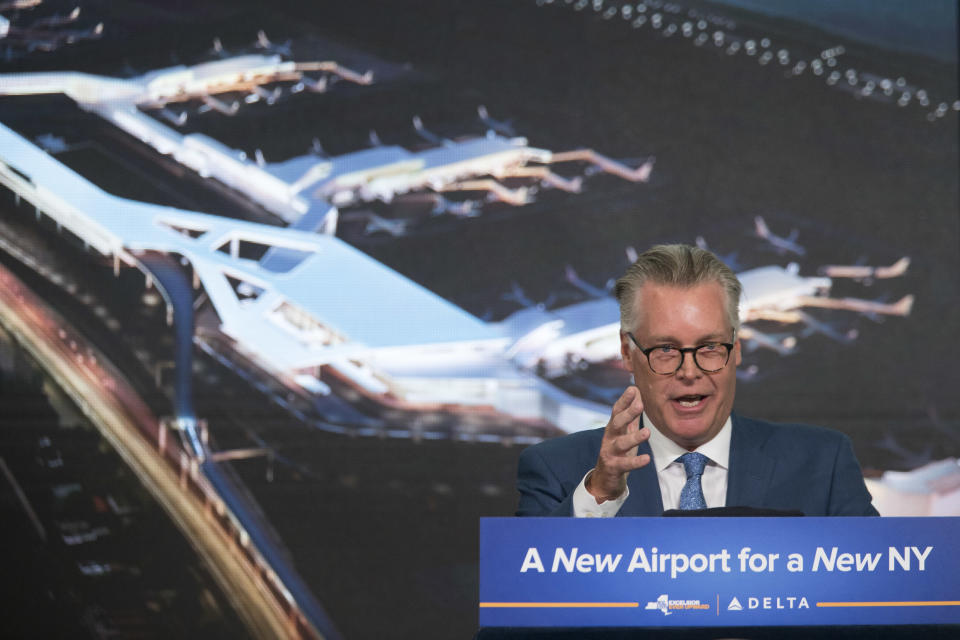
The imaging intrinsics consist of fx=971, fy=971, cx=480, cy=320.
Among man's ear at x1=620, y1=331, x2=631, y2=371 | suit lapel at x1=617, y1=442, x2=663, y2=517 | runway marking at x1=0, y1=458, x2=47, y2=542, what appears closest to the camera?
suit lapel at x1=617, y1=442, x2=663, y2=517

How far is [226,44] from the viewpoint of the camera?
12.4 ft

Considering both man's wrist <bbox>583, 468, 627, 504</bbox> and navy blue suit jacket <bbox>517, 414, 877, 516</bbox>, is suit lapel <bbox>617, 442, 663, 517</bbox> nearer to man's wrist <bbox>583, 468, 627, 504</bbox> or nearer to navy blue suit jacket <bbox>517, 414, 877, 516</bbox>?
navy blue suit jacket <bbox>517, 414, 877, 516</bbox>

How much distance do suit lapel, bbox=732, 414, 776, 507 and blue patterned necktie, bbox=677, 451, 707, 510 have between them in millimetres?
47

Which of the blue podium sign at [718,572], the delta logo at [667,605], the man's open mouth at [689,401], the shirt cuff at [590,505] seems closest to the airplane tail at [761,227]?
the man's open mouth at [689,401]

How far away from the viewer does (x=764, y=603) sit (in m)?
1.20

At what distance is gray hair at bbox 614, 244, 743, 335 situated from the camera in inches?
63.8

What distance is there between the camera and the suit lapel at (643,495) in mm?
1603

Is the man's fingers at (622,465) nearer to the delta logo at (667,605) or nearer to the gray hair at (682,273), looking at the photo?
the delta logo at (667,605)

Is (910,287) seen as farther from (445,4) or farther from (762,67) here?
(445,4)

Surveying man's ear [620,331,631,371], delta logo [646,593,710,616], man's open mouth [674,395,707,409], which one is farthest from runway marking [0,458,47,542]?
delta logo [646,593,710,616]

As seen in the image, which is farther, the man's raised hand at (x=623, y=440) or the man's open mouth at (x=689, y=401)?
the man's open mouth at (x=689, y=401)

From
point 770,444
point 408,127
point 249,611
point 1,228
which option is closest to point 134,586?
point 249,611

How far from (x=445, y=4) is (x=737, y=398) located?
1.93 metres

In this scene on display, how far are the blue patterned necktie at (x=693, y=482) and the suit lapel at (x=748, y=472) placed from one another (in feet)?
0.15
